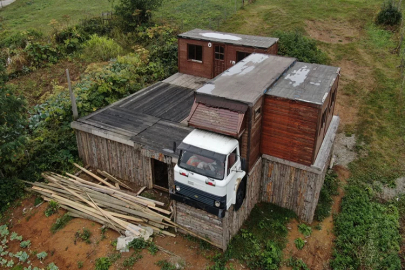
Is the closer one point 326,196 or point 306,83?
point 306,83

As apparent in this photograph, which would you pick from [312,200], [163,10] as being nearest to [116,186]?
[312,200]

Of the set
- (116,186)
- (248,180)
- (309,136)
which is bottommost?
(116,186)

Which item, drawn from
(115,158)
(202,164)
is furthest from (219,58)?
(202,164)

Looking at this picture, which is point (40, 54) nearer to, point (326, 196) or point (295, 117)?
point (295, 117)

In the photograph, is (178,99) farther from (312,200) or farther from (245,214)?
(312,200)

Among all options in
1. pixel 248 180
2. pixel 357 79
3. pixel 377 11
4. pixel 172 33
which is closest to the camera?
pixel 248 180

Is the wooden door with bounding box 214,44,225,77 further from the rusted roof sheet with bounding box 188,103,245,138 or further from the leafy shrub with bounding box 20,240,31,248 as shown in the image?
the leafy shrub with bounding box 20,240,31,248
